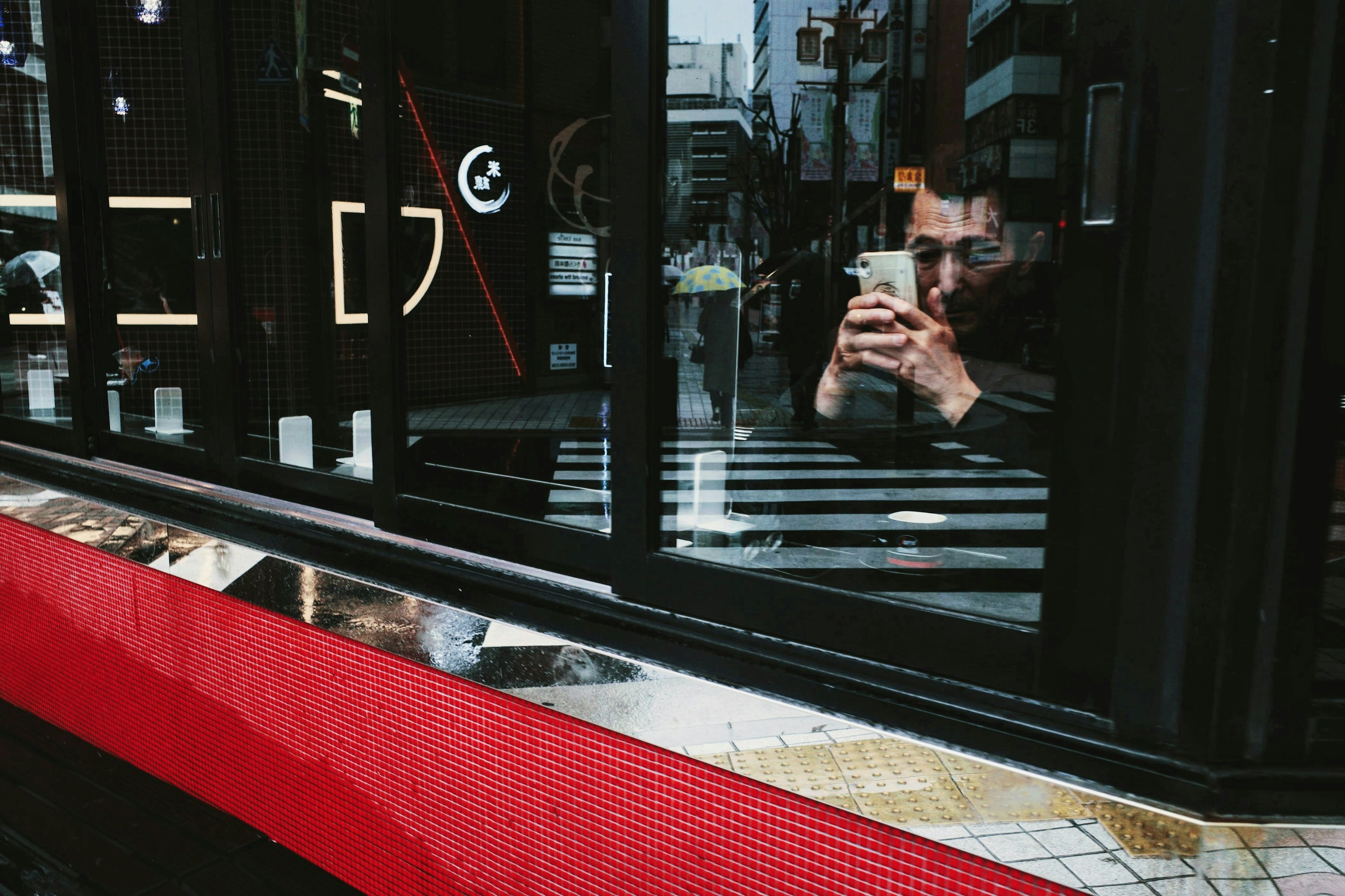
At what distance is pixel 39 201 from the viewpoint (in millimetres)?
3303

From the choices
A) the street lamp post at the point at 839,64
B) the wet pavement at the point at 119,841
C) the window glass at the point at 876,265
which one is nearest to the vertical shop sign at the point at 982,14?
the window glass at the point at 876,265

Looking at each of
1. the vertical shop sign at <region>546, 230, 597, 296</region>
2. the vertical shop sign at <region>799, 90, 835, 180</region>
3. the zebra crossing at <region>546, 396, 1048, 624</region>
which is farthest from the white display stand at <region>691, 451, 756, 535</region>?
the vertical shop sign at <region>546, 230, 597, 296</region>

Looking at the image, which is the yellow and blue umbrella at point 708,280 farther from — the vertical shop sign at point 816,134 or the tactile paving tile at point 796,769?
the tactile paving tile at point 796,769

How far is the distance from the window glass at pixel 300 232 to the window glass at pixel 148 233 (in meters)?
0.16

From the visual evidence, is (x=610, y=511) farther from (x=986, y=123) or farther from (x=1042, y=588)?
(x=986, y=123)

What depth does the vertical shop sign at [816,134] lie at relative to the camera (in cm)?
238

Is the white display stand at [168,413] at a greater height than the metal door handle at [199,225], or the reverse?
the metal door handle at [199,225]

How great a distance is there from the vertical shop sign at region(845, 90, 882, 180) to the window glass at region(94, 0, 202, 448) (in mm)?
1780

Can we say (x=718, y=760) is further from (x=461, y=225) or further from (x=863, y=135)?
(x=461, y=225)

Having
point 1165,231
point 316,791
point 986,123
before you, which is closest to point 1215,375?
point 1165,231

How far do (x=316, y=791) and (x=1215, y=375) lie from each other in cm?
205

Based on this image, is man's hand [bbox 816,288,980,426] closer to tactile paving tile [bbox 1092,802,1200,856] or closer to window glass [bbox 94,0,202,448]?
tactile paving tile [bbox 1092,802,1200,856]

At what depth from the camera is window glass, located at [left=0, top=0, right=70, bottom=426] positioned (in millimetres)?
3217

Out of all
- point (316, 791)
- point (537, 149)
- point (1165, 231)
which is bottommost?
point (316, 791)
